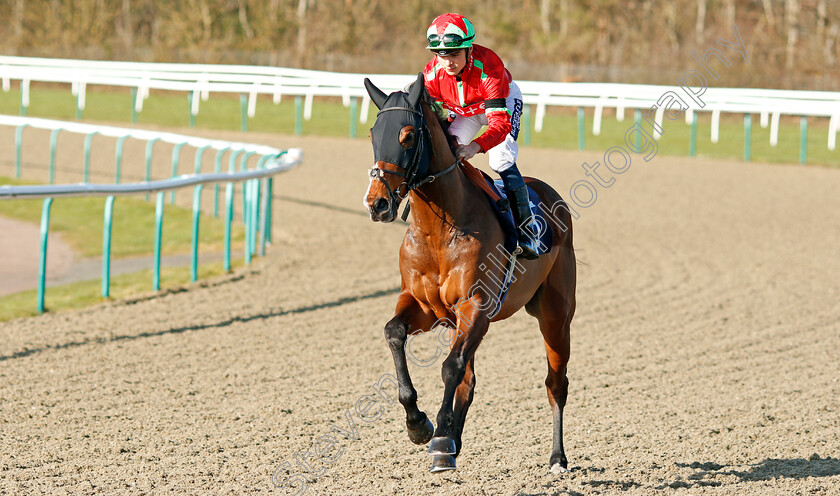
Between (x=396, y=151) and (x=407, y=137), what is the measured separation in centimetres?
8

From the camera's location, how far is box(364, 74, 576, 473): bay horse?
385 cm

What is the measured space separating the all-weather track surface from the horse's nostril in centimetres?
142

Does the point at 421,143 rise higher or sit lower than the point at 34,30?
lower

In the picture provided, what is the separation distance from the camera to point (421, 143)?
12.9ft

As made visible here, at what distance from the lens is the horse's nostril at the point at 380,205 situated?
3.69 metres

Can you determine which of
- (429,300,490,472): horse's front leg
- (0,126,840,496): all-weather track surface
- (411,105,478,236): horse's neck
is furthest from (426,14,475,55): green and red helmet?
(0,126,840,496): all-weather track surface

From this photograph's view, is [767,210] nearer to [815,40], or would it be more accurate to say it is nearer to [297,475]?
[297,475]

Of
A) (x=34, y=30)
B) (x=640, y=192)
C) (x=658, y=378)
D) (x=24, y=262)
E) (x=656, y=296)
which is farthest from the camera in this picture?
(x=34, y=30)

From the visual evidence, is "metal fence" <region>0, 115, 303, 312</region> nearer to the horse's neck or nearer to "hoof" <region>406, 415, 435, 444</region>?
the horse's neck

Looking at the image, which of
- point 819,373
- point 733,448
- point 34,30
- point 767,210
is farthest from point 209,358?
point 34,30

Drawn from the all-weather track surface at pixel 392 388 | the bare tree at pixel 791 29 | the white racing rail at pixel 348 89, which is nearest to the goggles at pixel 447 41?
the all-weather track surface at pixel 392 388

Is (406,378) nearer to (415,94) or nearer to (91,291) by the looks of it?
(415,94)

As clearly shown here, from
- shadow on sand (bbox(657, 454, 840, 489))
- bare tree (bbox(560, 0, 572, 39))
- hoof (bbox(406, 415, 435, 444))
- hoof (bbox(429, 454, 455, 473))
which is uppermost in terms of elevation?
bare tree (bbox(560, 0, 572, 39))

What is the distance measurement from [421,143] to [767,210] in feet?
39.3
